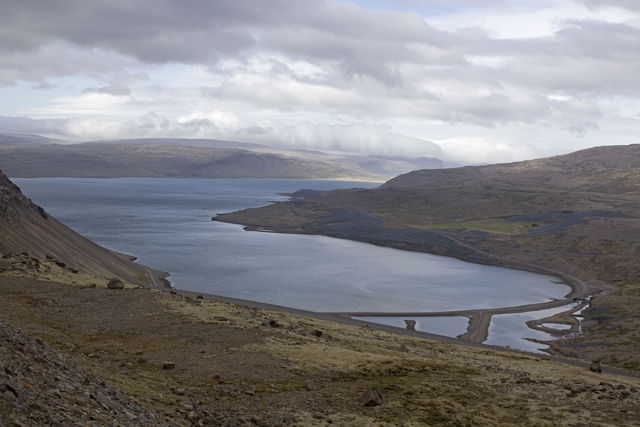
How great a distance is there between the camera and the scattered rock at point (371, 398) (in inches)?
688

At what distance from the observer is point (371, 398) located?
17547 mm

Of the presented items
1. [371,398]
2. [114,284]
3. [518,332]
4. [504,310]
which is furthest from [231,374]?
[504,310]

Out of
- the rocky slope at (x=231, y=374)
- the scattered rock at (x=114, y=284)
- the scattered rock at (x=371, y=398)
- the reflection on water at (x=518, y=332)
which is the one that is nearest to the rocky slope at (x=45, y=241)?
the scattered rock at (x=114, y=284)

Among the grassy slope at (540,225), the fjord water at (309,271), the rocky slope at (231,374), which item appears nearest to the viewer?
the rocky slope at (231,374)

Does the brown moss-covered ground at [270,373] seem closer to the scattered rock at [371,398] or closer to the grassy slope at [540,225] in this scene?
the scattered rock at [371,398]

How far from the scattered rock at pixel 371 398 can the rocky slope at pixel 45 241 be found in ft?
101

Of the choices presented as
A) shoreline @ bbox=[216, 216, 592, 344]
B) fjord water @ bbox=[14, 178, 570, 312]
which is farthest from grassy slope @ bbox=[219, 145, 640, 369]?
fjord water @ bbox=[14, 178, 570, 312]

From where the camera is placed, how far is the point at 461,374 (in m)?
23.4

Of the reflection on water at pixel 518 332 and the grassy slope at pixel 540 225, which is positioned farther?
the grassy slope at pixel 540 225

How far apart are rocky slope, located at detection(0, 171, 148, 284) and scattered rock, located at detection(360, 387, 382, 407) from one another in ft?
101

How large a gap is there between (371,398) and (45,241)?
147ft

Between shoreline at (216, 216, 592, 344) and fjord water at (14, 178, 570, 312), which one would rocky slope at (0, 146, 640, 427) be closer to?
shoreline at (216, 216, 592, 344)

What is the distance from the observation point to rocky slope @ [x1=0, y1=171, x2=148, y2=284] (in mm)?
46969

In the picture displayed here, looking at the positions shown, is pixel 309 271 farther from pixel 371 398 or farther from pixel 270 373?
pixel 371 398
